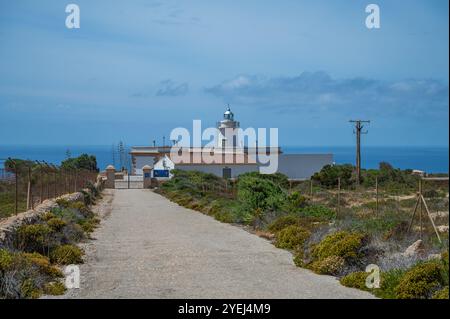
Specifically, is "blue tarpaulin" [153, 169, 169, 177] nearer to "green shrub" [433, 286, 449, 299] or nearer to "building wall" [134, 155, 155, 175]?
"building wall" [134, 155, 155, 175]

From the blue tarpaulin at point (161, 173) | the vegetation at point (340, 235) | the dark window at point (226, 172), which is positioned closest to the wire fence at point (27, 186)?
the vegetation at point (340, 235)

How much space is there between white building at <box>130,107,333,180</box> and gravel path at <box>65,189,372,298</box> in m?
51.2

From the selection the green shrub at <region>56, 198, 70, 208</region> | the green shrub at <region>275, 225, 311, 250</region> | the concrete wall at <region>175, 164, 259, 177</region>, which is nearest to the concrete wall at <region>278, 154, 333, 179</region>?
the concrete wall at <region>175, 164, 259, 177</region>

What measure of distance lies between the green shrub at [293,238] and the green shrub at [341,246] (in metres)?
2.08

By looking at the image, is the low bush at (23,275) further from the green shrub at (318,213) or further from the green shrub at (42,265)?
the green shrub at (318,213)

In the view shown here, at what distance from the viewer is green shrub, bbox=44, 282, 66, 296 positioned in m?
10.7

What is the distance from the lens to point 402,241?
14.4 m

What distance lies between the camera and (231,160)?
7588cm

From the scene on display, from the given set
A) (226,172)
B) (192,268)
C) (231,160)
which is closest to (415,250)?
(192,268)

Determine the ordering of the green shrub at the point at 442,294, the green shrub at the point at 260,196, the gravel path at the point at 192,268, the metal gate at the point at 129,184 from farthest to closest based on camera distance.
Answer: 1. the metal gate at the point at 129,184
2. the green shrub at the point at 260,196
3. the gravel path at the point at 192,268
4. the green shrub at the point at 442,294

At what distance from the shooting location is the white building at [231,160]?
7362 centimetres

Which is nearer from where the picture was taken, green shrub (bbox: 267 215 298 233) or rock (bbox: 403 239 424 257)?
rock (bbox: 403 239 424 257)
